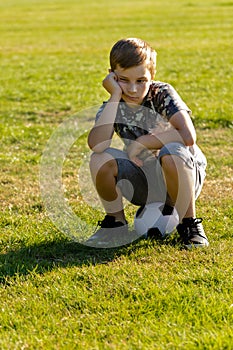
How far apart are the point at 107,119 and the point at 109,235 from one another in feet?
2.84

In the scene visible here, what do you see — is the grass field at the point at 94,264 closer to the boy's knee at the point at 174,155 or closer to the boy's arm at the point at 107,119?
the boy's knee at the point at 174,155

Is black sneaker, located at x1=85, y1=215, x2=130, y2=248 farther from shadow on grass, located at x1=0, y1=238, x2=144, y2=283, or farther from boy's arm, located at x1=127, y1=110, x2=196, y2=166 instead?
boy's arm, located at x1=127, y1=110, x2=196, y2=166

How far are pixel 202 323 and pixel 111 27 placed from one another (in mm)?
26724

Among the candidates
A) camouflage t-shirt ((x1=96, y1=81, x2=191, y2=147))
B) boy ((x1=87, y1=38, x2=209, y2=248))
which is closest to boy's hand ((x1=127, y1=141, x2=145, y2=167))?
boy ((x1=87, y1=38, x2=209, y2=248))

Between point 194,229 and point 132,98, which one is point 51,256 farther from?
point 132,98

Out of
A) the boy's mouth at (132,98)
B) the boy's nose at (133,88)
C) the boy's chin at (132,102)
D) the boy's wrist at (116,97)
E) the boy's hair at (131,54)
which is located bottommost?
the boy's chin at (132,102)

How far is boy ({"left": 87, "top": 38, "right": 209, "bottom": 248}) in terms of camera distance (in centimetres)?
474

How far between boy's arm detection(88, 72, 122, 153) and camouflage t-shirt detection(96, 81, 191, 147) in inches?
4.1

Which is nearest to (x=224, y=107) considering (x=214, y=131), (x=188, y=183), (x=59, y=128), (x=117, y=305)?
(x=214, y=131)

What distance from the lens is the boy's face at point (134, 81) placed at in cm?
477

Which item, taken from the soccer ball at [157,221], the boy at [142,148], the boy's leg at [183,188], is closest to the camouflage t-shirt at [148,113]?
the boy at [142,148]

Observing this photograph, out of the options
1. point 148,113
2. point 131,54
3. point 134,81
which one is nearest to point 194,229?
point 148,113

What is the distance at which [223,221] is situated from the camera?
5422 mm

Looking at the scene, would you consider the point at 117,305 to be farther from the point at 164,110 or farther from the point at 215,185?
the point at 215,185
